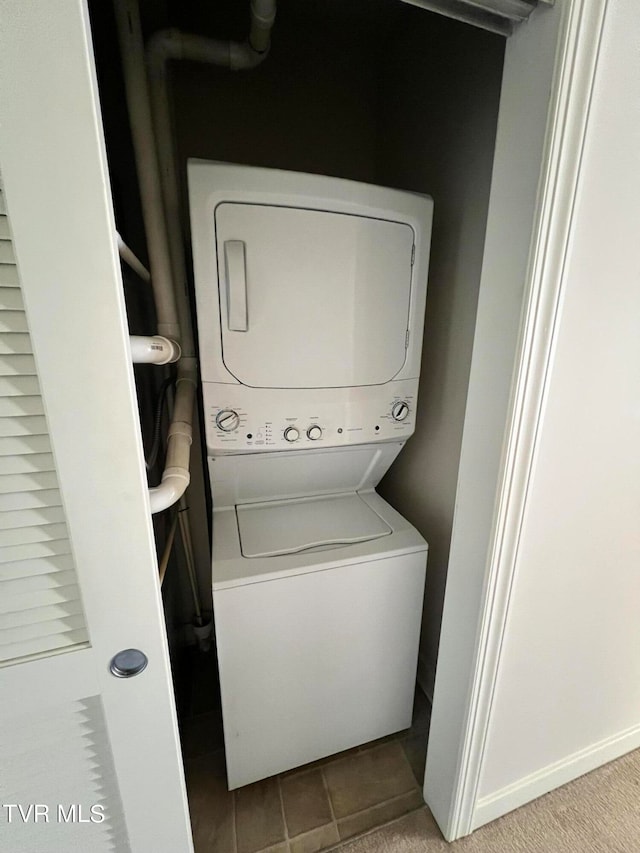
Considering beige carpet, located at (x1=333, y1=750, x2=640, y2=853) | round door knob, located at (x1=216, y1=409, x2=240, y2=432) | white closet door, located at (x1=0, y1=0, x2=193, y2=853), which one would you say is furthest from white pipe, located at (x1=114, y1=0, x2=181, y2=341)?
beige carpet, located at (x1=333, y1=750, x2=640, y2=853)

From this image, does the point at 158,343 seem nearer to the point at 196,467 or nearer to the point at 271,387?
the point at 271,387

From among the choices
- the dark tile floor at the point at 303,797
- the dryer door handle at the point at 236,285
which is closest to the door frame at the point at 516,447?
the dark tile floor at the point at 303,797

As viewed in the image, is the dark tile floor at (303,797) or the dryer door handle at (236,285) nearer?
the dryer door handle at (236,285)

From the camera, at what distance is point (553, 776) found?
48.4 inches

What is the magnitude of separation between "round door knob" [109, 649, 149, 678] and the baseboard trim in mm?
1184

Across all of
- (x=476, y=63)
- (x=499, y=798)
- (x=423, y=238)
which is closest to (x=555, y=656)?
(x=499, y=798)

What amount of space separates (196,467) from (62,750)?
99 centimetres

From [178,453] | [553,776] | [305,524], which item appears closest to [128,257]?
[178,453]

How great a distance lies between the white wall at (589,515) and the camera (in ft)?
2.27

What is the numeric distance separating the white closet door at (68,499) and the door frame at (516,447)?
0.72 metres

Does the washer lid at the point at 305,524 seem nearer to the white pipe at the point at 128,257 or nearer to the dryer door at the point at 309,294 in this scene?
the dryer door at the point at 309,294

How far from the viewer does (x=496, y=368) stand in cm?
80

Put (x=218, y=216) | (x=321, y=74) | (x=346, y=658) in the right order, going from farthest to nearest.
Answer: (x=321, y=74)
(x=346, y=658)
(x=218, y=216)

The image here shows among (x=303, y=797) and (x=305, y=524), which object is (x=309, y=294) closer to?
(x=305, y=524)
